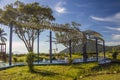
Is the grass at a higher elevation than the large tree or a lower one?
lower

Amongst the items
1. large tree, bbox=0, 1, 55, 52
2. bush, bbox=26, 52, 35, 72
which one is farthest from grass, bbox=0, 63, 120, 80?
large tree, bbox=0, 1, 55, 52

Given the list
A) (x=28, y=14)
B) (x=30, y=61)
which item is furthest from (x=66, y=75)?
(x=28, y=14)

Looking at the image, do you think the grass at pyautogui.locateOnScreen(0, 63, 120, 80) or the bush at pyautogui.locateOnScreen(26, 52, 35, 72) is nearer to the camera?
the grass at pyautogui.locateOnScreen(0, 63, 120, 80)

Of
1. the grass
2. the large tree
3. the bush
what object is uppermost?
the large tree

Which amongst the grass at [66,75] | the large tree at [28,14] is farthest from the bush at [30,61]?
the large tree at [28,14]

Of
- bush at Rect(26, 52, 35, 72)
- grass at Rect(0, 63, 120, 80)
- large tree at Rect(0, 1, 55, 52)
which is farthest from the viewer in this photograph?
Answer: large tree at Rect(0, 1, 55, 52)

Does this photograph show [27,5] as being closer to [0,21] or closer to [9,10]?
[9,10]

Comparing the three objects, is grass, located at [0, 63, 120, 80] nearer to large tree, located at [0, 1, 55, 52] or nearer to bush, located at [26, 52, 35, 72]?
bush, located at [26, 52, 35, 72]

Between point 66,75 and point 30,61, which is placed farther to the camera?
point 30,61

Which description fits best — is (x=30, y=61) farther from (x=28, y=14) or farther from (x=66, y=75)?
(x=28, y=14)

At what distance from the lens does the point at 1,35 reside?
53781 mm

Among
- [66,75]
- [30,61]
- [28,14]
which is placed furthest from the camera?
[28,14]

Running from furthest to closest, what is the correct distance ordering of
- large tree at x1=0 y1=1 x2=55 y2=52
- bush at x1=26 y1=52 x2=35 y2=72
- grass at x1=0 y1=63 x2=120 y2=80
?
large tree at x1=0 y1=1 x2=55 y2=52 < bush at x1=26 y1=52 x2=35 y2=72 < grass at x1=0 y1=63 x2=120 y2=80

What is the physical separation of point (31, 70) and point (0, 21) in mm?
23818
